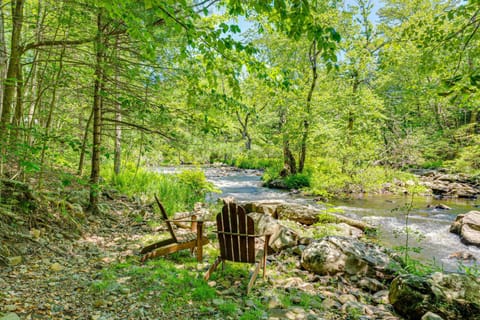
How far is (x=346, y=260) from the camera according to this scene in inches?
162

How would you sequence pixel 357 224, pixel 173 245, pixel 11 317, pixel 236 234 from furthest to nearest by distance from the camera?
pixel 357 224 < pixel 173 245 < pixel 236 234 < pixel 11 317

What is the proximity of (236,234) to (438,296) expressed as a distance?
2.32 meters

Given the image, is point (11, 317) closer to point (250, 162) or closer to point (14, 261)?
point (14, 261)

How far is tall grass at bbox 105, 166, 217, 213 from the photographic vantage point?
280 inches

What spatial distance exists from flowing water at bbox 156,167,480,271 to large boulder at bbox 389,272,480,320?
1491mm

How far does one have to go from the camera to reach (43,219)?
12.6 ft

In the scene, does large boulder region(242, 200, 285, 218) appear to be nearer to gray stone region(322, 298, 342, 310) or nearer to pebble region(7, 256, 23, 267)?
gray stone region(322, 298, 342, 310)

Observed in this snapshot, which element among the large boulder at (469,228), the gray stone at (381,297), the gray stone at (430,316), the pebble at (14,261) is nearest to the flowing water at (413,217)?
the large boulder at (469,228)

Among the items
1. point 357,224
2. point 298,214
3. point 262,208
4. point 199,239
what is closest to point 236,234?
point 199,239

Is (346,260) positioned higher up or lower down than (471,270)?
higher up

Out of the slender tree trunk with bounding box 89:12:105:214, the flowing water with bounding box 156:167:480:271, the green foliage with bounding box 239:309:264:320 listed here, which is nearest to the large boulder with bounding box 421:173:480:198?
the flowing water with bounding box 156:167:480:271

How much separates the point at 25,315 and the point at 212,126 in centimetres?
321

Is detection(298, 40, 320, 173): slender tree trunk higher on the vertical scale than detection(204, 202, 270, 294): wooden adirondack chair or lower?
higher

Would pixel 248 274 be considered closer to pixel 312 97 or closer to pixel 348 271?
pixel 348 271
